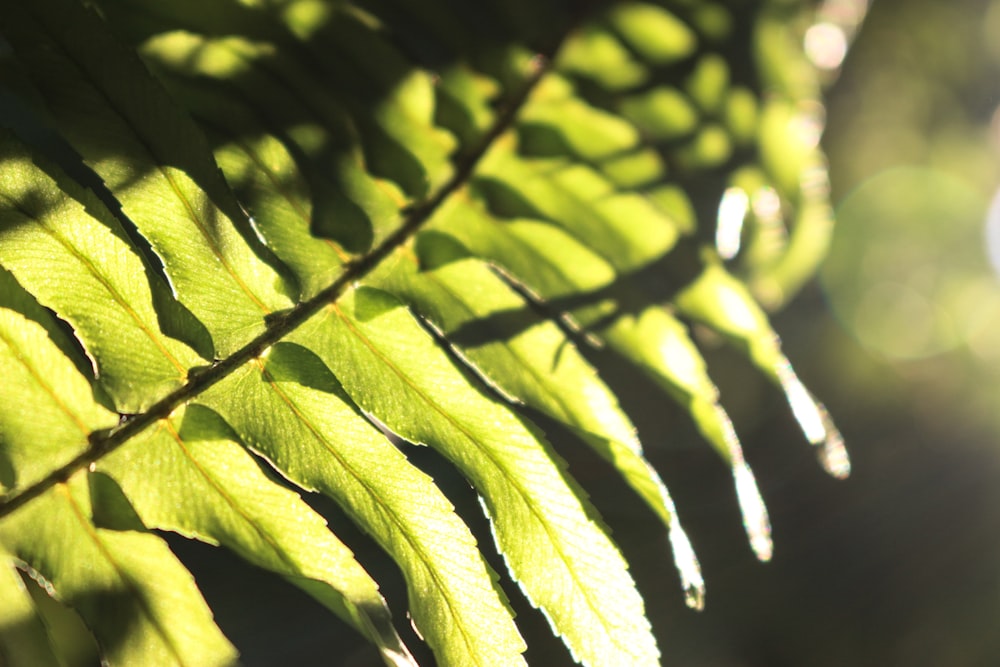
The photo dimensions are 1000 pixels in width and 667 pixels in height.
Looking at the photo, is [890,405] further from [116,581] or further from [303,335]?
[116,581]

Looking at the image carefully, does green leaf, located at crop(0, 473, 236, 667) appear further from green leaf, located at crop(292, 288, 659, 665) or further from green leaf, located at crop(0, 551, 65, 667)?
green leaf, located at crop(292, 288, 659, 665)

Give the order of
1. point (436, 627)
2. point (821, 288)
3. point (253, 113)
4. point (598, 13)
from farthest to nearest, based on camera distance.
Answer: point (821, 288), point (598, 13), point (253, 113), point (436, 627)

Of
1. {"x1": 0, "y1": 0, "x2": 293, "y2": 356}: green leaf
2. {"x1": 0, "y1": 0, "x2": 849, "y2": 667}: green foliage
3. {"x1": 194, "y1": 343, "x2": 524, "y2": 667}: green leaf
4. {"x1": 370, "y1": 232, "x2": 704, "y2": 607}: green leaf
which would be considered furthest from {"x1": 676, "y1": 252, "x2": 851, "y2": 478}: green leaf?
{"x1": 0, "y1": 0, "x2": 293, "y2": 356}: green leaf

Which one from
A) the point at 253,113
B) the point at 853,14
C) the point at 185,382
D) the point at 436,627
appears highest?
the point at 853,14

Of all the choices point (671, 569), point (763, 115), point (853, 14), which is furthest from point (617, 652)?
point (671, 569)

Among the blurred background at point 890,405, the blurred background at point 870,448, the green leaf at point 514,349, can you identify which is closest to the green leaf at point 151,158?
the green leaf at point 514,349

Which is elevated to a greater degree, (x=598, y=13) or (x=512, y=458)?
(x=598, y=13)

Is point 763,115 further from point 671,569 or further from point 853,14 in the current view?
point 671,569

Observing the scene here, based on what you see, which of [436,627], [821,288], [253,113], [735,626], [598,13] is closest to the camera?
[436,627]
